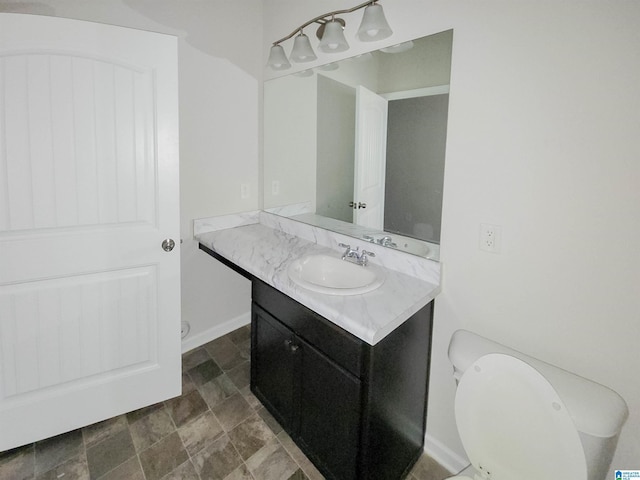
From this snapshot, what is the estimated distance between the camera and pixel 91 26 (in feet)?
4.41

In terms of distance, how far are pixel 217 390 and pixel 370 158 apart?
1.59m

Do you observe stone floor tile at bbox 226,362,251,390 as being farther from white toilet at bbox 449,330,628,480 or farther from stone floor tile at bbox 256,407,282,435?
white toilet at bbox 449,330,628,480

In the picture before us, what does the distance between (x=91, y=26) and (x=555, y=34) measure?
1750 mm

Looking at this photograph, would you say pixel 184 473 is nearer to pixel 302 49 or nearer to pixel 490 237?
pixel 490 237

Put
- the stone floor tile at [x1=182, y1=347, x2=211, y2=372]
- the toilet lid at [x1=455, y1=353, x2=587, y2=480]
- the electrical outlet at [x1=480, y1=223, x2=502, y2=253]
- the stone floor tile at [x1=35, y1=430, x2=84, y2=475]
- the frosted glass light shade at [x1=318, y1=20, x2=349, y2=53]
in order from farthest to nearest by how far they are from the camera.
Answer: the stone floor tile at [x1=182, y1=347, x2=211, y2=372]
the frosted glass light shade at [x1=318, y1=20, x2=349, y2=53]
the stone floor tile at [x1=35, y1=430, x2=84, y2=475]
the electrical outlet at [x1=480, y1=223, x2=502, y2=253]
the toilet lid at [x1=455, y1=353, x2=587, y2=480]

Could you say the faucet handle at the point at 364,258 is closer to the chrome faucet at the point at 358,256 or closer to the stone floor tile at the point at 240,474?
the chrome faucet at the point at 358,256

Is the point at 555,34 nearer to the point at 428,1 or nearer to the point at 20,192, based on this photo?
the point at 428,1

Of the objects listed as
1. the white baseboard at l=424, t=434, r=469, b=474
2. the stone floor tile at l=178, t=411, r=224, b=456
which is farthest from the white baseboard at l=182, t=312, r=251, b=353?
the white baseboard at l=424, t=434, r=469, b=474

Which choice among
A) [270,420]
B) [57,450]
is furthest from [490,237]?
[57,450]

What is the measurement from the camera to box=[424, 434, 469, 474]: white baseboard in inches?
54.9

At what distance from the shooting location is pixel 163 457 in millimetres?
1449

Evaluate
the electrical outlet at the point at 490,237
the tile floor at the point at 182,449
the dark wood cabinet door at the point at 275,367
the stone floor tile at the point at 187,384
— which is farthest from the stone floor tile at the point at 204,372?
the electrical outlet at the point at 490,237

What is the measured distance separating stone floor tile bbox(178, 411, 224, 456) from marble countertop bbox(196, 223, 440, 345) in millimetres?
823

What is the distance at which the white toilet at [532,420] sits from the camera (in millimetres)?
823
